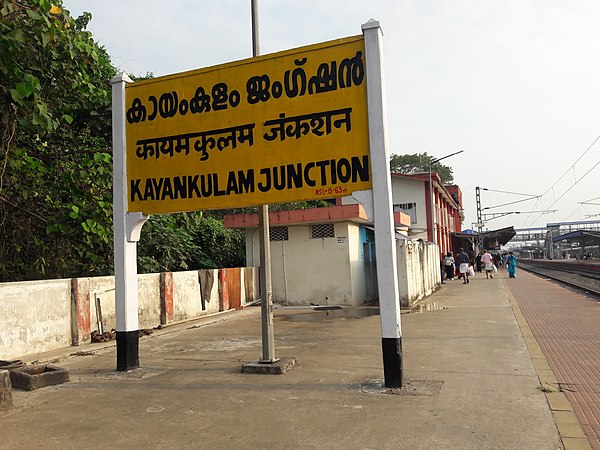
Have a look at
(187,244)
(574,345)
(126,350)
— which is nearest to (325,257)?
(187,244)

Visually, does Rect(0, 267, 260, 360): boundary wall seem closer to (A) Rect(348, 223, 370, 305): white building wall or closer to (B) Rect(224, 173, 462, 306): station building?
(B) Rect(224, 173, 462, 306): station building

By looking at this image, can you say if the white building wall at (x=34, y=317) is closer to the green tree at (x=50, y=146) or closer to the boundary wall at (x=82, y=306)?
the boundary wall at (x=82, y=306)

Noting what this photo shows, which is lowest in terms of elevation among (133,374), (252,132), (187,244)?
(133,374)

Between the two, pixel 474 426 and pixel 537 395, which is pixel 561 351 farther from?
pixel 474 426

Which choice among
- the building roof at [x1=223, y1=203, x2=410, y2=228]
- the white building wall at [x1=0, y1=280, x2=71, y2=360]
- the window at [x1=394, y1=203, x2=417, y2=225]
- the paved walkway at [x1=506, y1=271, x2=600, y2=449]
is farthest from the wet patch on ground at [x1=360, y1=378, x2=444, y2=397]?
the window at [x1=394, y1=203, x2=417, y2=225]

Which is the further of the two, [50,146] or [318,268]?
[318,268]

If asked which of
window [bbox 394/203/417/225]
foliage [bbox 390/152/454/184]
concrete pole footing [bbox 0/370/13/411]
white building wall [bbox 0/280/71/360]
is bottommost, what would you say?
concrete pole footing [bbox 0/370/13/411]

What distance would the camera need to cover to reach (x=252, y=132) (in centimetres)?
707

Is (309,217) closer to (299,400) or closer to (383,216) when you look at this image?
(383,216)

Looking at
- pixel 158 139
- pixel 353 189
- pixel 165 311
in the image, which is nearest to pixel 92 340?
pixel 165 311

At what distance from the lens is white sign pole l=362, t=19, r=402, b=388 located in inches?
241

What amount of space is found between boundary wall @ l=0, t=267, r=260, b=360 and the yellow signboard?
2.97 m

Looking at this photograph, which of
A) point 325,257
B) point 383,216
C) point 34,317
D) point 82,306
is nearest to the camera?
point 383,216

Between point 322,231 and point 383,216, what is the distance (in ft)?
34.4
